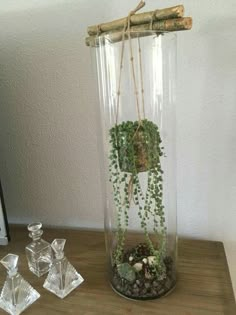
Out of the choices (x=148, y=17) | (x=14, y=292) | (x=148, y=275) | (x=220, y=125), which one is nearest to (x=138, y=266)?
(x=148, y=275)

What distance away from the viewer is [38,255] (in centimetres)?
80

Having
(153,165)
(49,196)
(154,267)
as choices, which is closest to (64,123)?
(49,196)

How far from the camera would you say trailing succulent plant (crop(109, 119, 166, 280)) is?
24.7 inches

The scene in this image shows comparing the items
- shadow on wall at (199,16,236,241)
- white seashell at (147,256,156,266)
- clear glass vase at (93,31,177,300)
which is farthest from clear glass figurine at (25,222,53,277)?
shadow on wall at (199,16,236,241)

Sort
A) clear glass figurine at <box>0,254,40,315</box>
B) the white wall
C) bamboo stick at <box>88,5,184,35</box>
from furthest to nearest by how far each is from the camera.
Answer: the white wall, clear glass figurine at <box>0,254,40,315</box>, bamboo stick at <box>88,5,184,35</box>

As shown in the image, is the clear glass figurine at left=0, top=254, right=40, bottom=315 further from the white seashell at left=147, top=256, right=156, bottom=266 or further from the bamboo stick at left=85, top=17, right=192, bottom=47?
the bamboo stick at left=85, top=17, right=192, bottom=47

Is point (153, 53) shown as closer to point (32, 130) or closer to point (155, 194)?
point (155, 194)

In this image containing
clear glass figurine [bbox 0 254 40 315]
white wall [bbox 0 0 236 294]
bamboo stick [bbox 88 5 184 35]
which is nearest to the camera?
bamboo stick [bbox 88 5 184 35]

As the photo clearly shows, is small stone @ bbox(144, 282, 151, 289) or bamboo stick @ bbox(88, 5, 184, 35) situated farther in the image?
small stone @ bbox(144, 282, 151, 289)

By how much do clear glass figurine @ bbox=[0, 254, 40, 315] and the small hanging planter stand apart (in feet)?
0.66

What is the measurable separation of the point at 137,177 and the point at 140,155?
60mm

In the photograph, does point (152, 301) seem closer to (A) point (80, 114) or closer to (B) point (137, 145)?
(B) point (137, 145)

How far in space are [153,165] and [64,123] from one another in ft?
1.27

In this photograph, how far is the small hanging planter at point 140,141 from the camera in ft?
2.00
